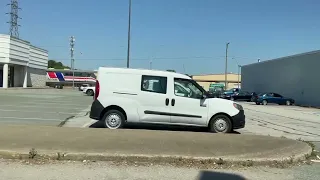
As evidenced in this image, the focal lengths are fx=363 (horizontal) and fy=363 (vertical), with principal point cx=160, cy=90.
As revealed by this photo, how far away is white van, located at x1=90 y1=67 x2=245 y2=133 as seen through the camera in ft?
37.8

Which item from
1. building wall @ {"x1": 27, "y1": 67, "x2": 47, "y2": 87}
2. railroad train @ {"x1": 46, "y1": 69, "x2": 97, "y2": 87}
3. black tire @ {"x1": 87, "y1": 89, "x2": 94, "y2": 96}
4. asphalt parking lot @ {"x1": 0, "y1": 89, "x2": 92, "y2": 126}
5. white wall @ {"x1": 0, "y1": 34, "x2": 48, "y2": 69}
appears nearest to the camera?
asphalt parking lot @ {"x1": 0, "y1": 89, "x2": 92, "y2": 126}

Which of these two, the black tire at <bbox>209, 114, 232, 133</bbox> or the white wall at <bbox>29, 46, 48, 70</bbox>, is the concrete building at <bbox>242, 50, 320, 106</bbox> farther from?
the white wall at <bbox>29, 46, 48, 70</bbox>

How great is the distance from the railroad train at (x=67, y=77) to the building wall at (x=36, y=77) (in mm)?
19283

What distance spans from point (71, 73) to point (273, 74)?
202ft

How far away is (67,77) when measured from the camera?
96.6 meters

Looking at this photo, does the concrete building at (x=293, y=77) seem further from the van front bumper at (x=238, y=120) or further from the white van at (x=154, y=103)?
the white van at (x=154, y=103)

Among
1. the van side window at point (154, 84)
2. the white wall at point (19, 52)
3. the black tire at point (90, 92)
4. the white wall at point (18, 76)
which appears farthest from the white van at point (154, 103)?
the white wall at point (18, 76)

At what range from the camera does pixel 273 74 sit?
5159 centimetres

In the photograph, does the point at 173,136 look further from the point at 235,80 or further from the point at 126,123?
the point at 235,80

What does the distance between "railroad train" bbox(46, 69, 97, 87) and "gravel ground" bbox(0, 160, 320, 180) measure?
85.5 metres

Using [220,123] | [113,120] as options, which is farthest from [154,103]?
[220,123]

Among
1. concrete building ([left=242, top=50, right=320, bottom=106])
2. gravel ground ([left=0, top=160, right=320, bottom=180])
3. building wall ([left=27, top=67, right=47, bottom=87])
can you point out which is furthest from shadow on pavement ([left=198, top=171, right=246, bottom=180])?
building wall ([left=27, top=67, right=47, bottom=87])

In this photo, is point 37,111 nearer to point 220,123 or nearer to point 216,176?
point 220,123

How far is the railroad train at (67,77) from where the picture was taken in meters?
92.7
